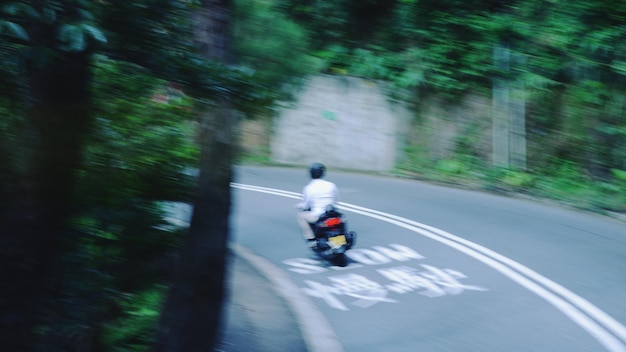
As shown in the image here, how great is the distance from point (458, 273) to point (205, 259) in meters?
5.10

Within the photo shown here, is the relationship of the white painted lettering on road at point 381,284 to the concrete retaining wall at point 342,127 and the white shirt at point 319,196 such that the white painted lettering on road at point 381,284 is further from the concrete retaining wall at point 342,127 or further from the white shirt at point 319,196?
the concrete retaining wall at point 342,127

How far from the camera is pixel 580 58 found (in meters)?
17.6

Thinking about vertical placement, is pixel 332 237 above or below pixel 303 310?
above

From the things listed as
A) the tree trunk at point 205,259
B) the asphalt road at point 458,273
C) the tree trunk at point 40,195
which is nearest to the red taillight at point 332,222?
the asphalt road at point 458,273

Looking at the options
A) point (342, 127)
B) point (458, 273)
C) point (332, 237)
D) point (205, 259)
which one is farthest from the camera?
point (342, 127)

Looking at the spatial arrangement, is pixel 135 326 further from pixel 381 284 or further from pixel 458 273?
pixel 458 273

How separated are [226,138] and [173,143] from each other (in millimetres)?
562

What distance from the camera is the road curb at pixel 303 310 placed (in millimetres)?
7418

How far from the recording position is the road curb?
24.3 feet

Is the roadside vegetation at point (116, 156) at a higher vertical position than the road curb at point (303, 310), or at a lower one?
higher

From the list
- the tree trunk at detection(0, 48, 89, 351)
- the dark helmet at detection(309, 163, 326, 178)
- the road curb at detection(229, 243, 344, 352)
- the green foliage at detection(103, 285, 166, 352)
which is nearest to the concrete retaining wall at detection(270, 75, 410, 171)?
the dark helmet at detection(309, 163, 326, 178)

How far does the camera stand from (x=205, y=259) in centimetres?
584

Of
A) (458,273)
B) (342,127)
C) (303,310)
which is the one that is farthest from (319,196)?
(342,127)

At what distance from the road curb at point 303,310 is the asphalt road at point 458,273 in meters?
0.05
